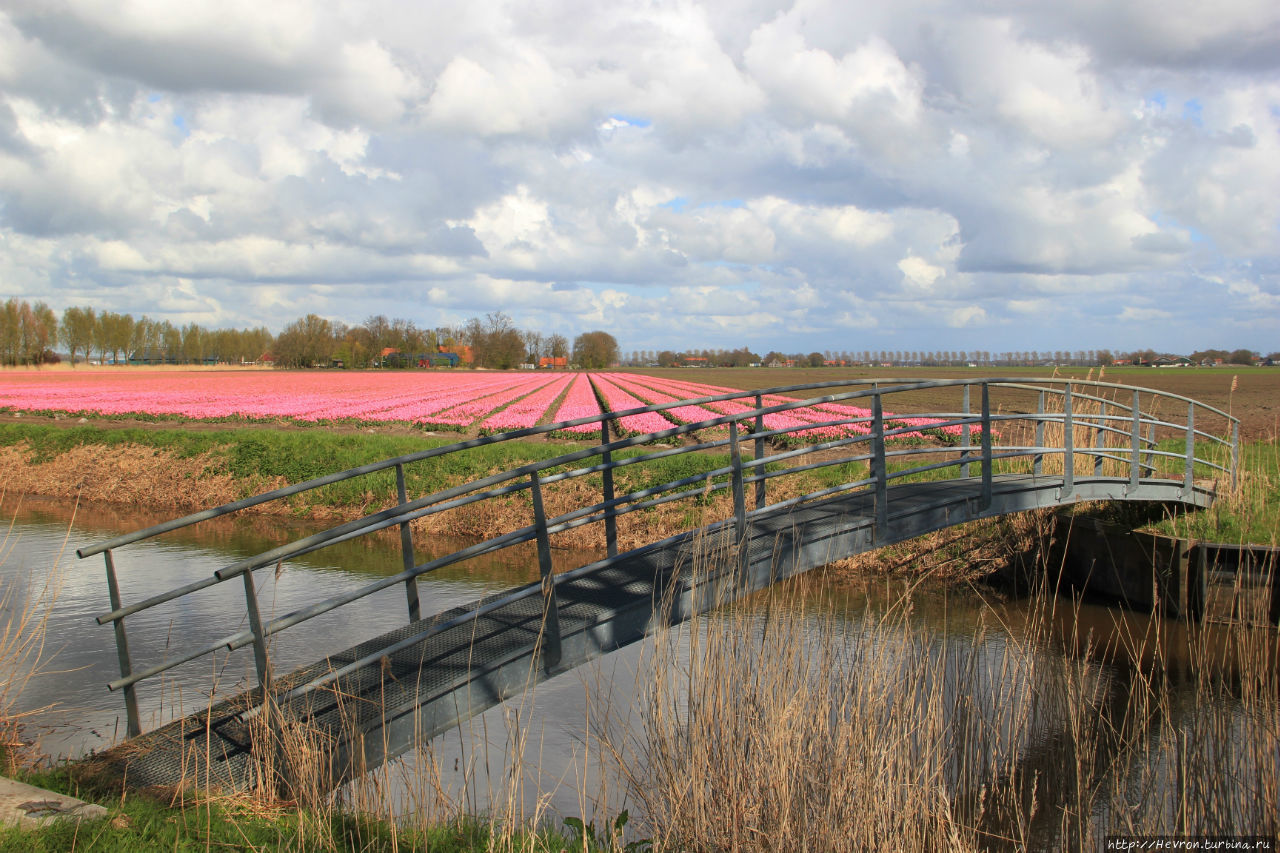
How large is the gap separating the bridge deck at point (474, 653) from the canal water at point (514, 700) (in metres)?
0.28

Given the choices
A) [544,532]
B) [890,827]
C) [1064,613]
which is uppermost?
[544,532]

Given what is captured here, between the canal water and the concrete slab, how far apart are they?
1.27 meters

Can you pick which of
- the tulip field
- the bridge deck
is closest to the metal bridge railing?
the bridge deck

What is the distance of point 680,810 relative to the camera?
3932 mm

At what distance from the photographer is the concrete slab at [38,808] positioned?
11.6 feet

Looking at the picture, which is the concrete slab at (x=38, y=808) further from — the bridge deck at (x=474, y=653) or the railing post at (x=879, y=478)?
the railing post at (x=879, y=478)

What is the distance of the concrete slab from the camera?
3.54m

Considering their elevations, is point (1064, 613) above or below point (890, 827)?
below

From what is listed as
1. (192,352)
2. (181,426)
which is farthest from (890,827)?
(192,352)

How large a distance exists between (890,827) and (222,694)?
18.3 ft

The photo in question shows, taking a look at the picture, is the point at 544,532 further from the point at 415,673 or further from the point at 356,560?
the point at 356,560

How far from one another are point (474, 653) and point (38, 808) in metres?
→ 2.20

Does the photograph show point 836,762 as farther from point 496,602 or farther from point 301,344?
point 301,344

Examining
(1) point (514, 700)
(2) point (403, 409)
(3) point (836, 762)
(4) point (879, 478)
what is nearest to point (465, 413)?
(2) point (403, 409)
